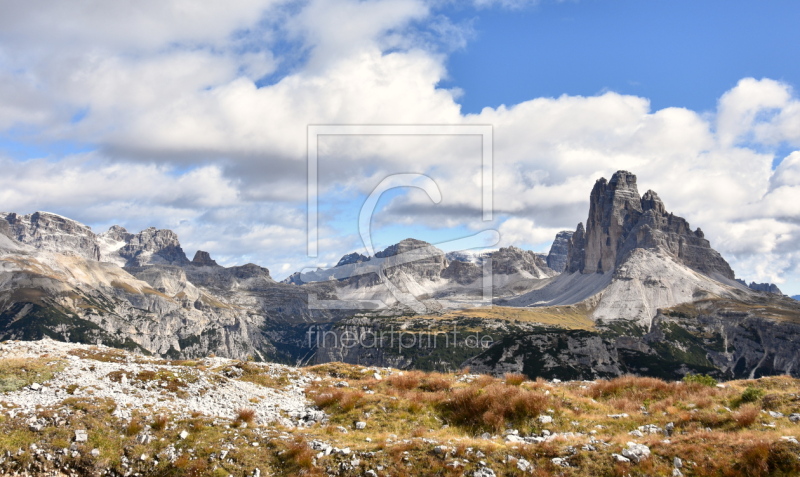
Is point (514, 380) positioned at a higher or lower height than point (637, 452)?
higher

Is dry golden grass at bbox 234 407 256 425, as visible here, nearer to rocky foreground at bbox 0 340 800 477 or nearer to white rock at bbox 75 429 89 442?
rocky foreground at bbox 0 340 800 477

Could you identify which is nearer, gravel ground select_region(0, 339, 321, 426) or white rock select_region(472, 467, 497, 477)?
white rock select_region(472, 467, 497, 477)

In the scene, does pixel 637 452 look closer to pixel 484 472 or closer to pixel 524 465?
pixel 524 465

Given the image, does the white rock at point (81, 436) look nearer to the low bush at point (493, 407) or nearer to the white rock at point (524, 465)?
the low bush at point (493, 407)

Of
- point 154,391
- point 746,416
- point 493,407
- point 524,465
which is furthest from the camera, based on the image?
point 154,391

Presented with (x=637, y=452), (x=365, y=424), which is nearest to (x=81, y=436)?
(x=365, y=424)

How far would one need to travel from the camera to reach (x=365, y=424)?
86.6 ft

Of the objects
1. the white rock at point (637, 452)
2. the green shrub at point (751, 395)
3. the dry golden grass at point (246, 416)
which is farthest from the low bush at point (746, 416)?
the dry golden grass at point (246, 416)

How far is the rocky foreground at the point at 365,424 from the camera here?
19.9 meters

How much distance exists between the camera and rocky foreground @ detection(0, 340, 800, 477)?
19.9 m

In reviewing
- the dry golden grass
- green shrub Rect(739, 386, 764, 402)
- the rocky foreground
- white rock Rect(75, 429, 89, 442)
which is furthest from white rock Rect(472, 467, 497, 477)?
green shrub Rect(739, 386, 764, 402)

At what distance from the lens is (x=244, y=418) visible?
2561 centimetres

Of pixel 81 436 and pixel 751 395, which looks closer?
pixel 81 436

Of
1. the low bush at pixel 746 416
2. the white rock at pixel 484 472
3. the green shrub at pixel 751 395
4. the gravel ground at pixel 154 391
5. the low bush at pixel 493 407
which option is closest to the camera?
the white rock at pixel 484 472
